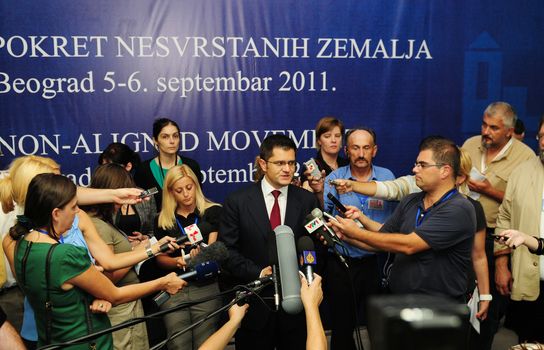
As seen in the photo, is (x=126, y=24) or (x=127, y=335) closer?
(x=127, y=335)

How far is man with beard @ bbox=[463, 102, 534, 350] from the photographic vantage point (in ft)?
12.1

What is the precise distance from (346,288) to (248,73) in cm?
206

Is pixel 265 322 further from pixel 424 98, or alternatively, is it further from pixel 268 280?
pixel 424 98

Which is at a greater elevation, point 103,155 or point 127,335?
point 103,155

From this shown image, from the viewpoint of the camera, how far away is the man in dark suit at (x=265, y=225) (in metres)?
2.95

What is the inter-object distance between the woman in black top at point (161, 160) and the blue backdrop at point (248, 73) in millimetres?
399

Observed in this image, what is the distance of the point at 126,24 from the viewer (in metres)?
4.34

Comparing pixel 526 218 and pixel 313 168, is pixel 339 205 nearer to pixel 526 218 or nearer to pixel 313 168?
pixel 313 168

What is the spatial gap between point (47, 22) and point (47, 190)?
8.84 ft

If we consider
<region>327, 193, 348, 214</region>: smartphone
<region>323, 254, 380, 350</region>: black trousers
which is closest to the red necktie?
<region>327, 193, 348, 214</region>: smartphone

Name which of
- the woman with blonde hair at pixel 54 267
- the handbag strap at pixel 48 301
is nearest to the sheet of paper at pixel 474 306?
the woman with blonde hair at pixel 54 267

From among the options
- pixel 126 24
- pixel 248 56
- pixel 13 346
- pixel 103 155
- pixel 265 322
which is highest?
pixel 126 24

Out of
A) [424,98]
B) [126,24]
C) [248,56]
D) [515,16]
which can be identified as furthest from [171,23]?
[515,16]

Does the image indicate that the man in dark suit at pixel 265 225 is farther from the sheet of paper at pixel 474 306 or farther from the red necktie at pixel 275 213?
the sheet of paper at pixel 474 306
